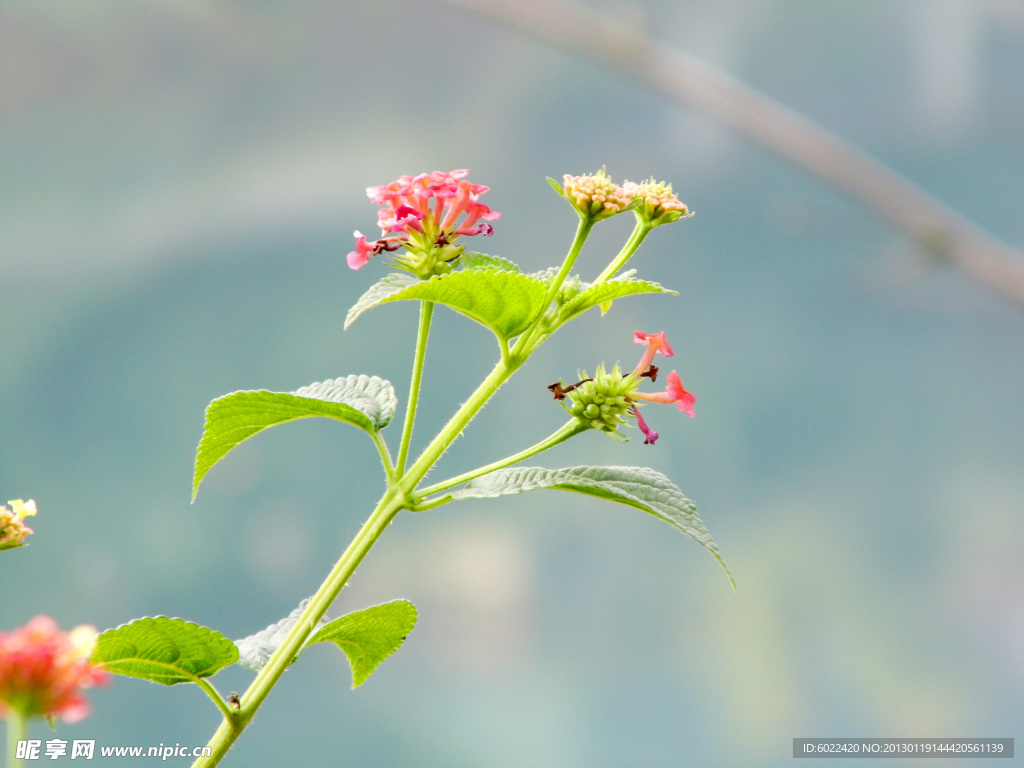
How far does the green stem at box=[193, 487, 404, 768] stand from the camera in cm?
41

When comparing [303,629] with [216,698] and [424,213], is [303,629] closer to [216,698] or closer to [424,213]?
[216,698]

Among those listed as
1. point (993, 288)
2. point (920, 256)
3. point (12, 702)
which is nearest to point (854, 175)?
point (920, 256)

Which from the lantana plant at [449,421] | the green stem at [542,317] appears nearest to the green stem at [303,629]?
the lantana plant at [449,421]

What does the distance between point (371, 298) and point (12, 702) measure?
0.84 feet

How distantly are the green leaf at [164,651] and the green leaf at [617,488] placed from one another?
0.14 meters

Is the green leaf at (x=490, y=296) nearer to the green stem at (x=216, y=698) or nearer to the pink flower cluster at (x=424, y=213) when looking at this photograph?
the pink flower cluster at (x=424, y=213)

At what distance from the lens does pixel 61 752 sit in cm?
45

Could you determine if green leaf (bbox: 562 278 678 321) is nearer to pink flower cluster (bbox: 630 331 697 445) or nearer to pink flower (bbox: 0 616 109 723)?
pink flower cluster (bbox: 630 331 697 445)

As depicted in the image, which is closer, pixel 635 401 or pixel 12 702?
pixel 12 702

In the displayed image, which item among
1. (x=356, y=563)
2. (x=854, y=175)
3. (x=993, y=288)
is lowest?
(x=356, y=563)

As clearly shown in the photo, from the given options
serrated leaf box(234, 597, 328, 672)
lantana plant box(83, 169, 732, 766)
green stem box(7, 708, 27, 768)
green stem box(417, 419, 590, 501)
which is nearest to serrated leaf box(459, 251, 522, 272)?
lantana plant box(83, 169, 732, 766)

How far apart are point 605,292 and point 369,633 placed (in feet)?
0.76

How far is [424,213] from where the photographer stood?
48cm

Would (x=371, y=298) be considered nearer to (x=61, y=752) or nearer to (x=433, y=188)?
(x=433, y=188)
